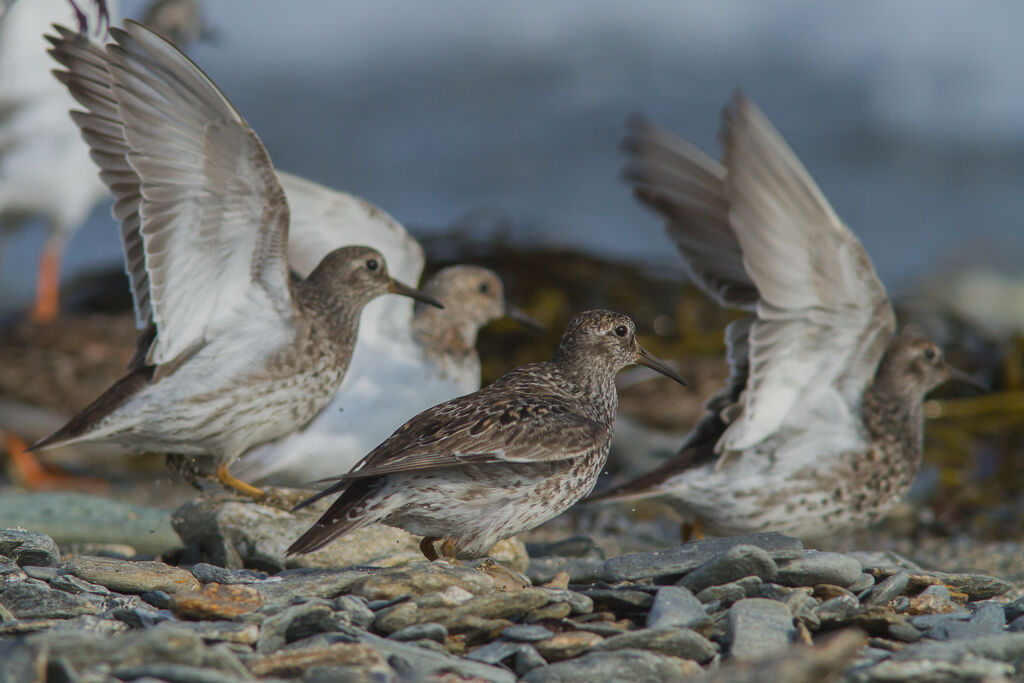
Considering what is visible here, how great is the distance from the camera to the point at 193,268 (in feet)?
13.1

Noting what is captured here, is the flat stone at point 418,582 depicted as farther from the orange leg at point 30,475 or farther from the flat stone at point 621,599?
the orange leg at point 30,475

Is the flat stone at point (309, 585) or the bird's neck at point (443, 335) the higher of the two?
the bird's neck at point (443, 335)

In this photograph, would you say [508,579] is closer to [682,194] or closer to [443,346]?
[443,346]

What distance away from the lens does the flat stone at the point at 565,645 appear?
2629 mm

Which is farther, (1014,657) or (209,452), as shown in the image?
(209,452)

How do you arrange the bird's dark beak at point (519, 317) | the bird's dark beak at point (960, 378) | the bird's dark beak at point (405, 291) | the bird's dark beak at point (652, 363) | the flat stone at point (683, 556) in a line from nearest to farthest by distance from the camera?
1. the flat stone at point (683, 556)
2. the bird's dark beak at point (652, 363)
3. the bird's dark beak at point (405, 291)
4. the bird's dark beak at point (960, 378)
5. the bird's dark beak at point (519, 317)

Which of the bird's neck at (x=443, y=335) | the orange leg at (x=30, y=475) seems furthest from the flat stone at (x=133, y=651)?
the orange leg at (x=30, y=475)

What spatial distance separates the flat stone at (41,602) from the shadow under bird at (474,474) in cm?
55

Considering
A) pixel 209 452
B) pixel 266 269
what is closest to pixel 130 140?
pixel 266 269

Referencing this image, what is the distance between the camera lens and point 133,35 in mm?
3725

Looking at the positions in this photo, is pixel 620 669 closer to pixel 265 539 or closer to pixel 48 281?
pixel 265 539

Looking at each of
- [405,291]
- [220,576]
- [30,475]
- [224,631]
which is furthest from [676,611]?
[30,475]

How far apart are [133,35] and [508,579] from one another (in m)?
2.20

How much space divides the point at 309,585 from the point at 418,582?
334mm
